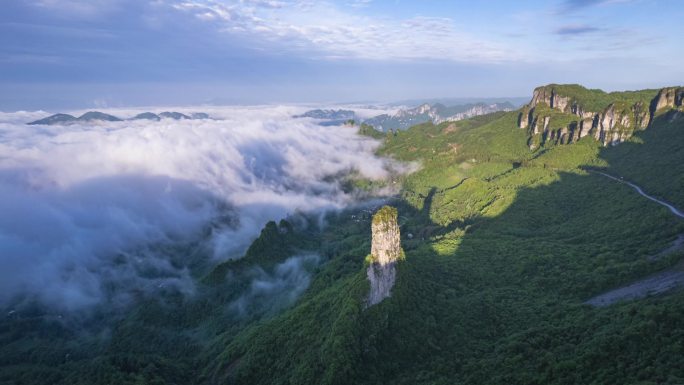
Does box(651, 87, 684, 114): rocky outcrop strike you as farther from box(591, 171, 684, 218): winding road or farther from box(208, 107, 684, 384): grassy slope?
box(208, 107, 684, 384): grassy slope

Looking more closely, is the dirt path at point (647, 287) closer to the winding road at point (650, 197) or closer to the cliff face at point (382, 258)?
the winding road at point (650, 197)

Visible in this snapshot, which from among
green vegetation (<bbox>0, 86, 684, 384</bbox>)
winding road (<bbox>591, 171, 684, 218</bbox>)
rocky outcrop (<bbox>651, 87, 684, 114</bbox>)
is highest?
rocky outcrop (<bbox>651, 87, 684, 114</bbox>)

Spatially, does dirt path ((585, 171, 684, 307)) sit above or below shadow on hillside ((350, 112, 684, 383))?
above

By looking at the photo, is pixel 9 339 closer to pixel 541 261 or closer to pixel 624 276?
pixel 541 261

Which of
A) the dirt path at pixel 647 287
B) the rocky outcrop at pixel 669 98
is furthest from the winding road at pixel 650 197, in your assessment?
the rocky outcrop at pixel 669 98


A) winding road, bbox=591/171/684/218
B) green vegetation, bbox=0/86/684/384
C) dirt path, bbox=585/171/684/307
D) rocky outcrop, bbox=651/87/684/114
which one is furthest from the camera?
rocky outcrop, bbox=651/87/684/114

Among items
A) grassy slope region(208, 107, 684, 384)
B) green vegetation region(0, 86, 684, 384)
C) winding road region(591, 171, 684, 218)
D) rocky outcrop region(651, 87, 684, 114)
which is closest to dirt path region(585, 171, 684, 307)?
green vegetation region(0, 86, 684, 384)

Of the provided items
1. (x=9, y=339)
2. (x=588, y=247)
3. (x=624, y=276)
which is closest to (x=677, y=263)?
(x=624, y=276)
